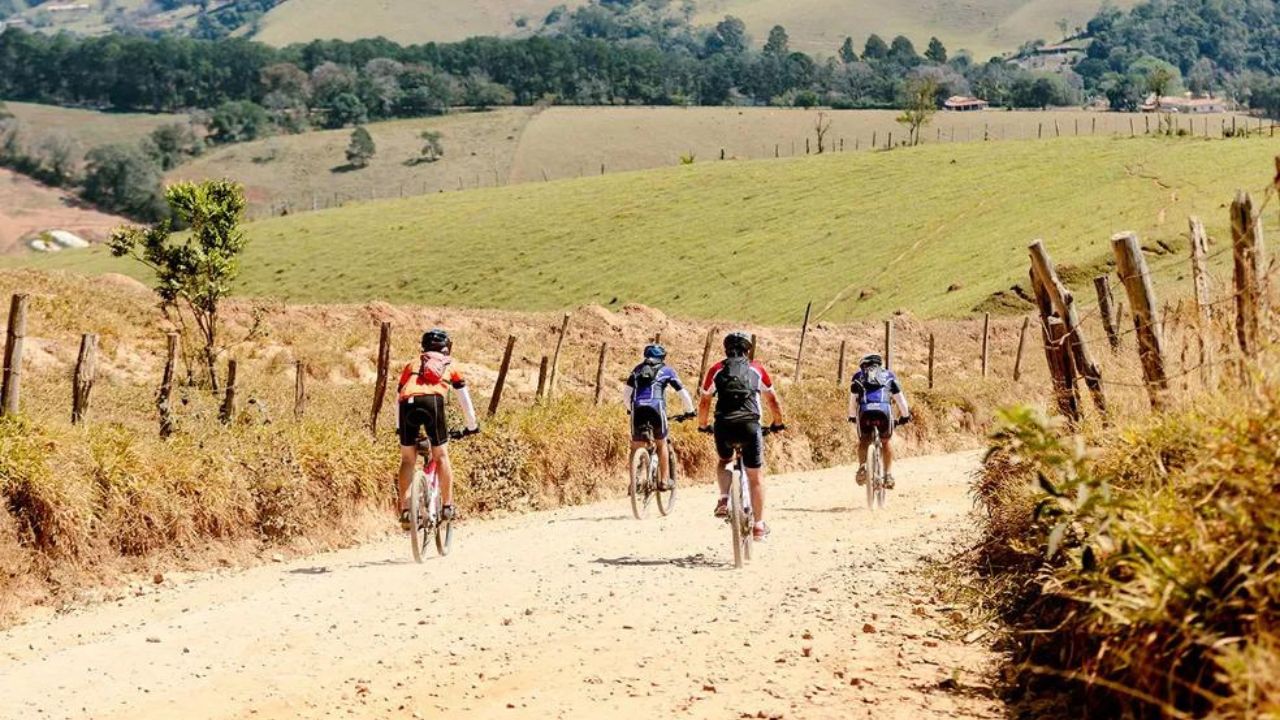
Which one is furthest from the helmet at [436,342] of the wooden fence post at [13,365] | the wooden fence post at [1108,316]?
the wooden fence post at [1108,316]

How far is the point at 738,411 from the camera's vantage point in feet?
47.8

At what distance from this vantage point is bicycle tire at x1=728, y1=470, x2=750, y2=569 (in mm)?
14211

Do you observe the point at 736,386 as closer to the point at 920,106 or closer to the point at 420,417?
the point at 420,417

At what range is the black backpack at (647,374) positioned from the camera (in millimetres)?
18875

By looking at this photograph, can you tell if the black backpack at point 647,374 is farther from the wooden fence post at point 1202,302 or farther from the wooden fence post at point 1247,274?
the wooden fence post at point 1247,274

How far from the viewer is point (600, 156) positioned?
152500 millimetres

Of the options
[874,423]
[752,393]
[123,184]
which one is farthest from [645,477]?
[123,184]

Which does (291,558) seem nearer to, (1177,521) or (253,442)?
(253,442)

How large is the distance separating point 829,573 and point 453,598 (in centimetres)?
326

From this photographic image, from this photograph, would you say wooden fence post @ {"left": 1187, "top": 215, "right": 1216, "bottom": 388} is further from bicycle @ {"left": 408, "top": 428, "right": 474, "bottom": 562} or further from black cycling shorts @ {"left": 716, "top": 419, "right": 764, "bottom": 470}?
bicycle @ {"left": 408, "top": 428, "right": 474, "bottom": 562}

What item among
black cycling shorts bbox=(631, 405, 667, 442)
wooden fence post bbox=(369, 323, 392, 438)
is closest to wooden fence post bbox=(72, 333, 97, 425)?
wooden fence post bbox=(369, 323, 392, 438)

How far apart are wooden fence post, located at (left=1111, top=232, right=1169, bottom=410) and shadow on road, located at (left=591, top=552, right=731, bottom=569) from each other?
472 centimetres

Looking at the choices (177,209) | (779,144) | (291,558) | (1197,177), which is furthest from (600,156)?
(291,558)

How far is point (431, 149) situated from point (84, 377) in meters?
147
